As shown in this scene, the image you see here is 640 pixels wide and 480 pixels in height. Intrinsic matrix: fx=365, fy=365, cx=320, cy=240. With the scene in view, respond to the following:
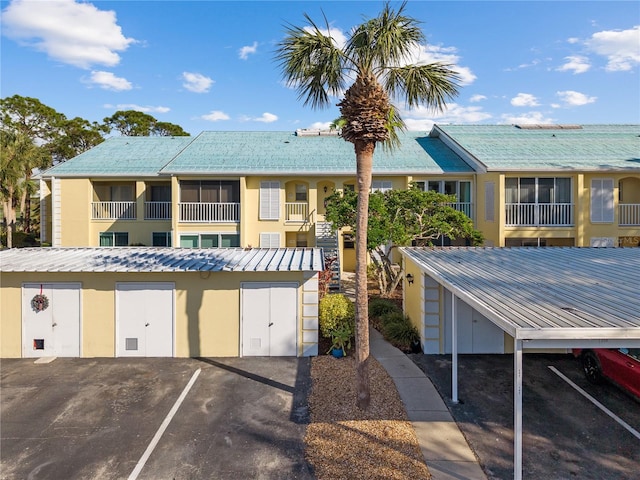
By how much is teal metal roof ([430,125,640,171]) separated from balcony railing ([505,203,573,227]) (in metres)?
2.02

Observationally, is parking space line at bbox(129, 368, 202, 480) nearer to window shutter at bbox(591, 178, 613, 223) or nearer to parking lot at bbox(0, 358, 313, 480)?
parking lot at bbox(0, 358, 313, 480)

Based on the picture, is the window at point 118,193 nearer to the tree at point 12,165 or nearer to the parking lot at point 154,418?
the tree at point 12,165

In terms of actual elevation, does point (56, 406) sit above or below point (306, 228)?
below

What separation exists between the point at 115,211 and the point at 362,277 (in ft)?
67.2

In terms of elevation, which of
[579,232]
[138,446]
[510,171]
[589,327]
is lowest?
[138,446]

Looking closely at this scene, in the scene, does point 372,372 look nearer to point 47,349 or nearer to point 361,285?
point 361,285

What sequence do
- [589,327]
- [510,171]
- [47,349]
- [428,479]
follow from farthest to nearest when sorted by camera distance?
[510,171]
[47,349]
[428,479]
[589,327]

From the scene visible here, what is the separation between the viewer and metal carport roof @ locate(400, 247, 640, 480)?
16.5 ft

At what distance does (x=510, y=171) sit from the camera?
1912 centimetres

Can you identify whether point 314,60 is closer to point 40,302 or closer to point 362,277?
point 362,277

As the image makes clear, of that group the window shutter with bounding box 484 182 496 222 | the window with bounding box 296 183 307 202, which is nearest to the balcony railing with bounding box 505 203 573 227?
the window shutter with bounding box 484 182 496 222

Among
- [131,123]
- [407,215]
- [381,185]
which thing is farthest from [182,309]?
[131,123]

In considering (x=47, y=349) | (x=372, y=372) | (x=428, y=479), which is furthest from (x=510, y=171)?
(x=47, y=349)

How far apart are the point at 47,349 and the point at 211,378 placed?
5.55m
